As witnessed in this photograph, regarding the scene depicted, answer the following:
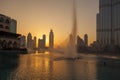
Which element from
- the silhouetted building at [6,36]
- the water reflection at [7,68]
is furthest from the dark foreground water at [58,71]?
the silhouetted building at [6,36]

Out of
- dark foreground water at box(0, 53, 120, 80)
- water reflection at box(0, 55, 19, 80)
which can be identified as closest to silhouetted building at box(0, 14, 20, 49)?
water reflection at box(0, 55, 19, 80)

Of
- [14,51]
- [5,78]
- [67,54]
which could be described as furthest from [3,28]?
[5,78]

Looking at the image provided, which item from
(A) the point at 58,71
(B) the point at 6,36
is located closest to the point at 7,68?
(A) the point at 58,71

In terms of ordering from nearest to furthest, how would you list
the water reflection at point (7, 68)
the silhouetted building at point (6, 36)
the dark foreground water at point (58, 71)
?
the water reflection at point (7, 68) → the dark foreground water at point (58, 71) → the silhouetted building at point (6, 36)

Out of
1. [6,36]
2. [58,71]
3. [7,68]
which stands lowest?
[58,71]

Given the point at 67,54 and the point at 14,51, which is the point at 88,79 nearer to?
the point at 67,54

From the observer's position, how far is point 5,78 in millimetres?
33656

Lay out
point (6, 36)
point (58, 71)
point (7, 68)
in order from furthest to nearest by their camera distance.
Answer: point (6, 36) < point (7, 68) < point (58, 71)

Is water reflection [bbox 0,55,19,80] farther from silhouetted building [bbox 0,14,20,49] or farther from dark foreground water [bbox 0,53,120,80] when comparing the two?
silhouetted building [bbox 0,14,20,49]

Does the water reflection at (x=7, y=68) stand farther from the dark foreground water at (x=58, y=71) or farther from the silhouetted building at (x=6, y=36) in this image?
the silhouetted building at (x=6, y=36)

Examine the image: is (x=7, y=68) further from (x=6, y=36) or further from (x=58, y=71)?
(x=6, y=36)

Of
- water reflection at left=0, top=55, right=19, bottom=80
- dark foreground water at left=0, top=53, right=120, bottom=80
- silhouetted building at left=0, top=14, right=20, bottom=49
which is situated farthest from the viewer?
silhouetted building at left=0, top=14, right=20, bottom=49

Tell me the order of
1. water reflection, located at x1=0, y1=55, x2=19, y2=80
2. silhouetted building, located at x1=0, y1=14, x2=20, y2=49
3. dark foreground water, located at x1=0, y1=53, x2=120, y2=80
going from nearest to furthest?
1. water reflection, located at x1=0, y1=55, x2=19, y2=80
2. dark foreground water, located at x1=0, y1=53, x2=120, y2=80
3. silhouetted building, located at x1=0, y1=14, x2=20, y2=49

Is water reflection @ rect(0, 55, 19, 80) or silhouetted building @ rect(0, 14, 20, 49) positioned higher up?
silhouetted building @ rect(0, 14, 20, 49)
